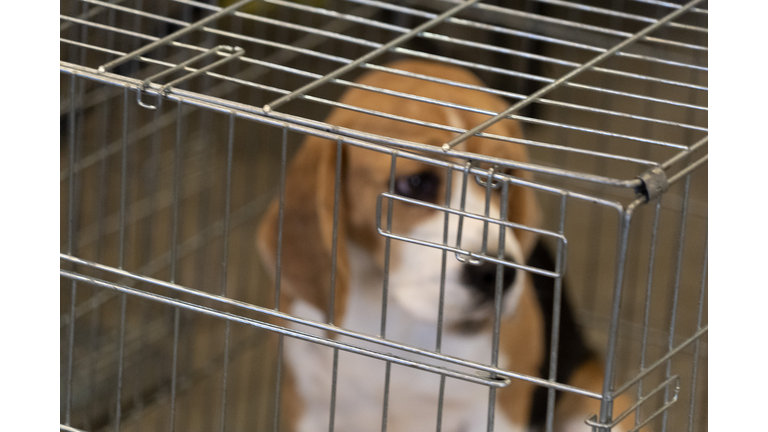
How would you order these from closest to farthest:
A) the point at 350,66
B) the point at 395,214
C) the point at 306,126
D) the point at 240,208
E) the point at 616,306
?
the point at 616,306
the point at 306,126
the point at 350,66
the point at 395,214
the point at 240,208

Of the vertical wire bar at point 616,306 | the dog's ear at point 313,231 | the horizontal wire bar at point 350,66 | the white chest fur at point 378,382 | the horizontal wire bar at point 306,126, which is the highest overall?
the horizontal wire bar at point 350,66

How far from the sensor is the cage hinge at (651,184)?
0.65m

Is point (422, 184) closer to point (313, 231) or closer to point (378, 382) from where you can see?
point (313, 231)

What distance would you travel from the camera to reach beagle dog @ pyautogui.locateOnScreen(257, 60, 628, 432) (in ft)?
3.89

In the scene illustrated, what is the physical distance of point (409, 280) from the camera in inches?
47.5

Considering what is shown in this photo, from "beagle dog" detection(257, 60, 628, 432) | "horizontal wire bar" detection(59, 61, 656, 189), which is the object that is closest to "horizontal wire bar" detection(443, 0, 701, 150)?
"horizontal wire bar" detection(59, 61, 656, 189)

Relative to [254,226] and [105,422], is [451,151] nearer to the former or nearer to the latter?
[105,422]

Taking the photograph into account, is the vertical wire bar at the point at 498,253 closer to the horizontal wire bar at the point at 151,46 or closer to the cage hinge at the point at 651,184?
the cage hinge at the point at 651,184

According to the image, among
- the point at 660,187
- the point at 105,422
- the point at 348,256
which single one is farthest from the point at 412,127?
the point at 105,422

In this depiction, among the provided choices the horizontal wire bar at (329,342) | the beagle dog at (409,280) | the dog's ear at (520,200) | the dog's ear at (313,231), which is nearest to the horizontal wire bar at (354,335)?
the horizontal wire bar at (329,342)

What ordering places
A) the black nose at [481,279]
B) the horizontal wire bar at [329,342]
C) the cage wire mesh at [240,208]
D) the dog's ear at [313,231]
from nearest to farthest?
the horizontal wire bar at [329,342], the black nose at [481,279], the dog's ear at [313,231], the cage wire mesh at [240,208]

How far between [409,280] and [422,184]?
0.44ft

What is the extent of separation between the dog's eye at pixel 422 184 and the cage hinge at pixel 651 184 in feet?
1.86

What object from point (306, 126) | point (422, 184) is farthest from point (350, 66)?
point (422, 184)
